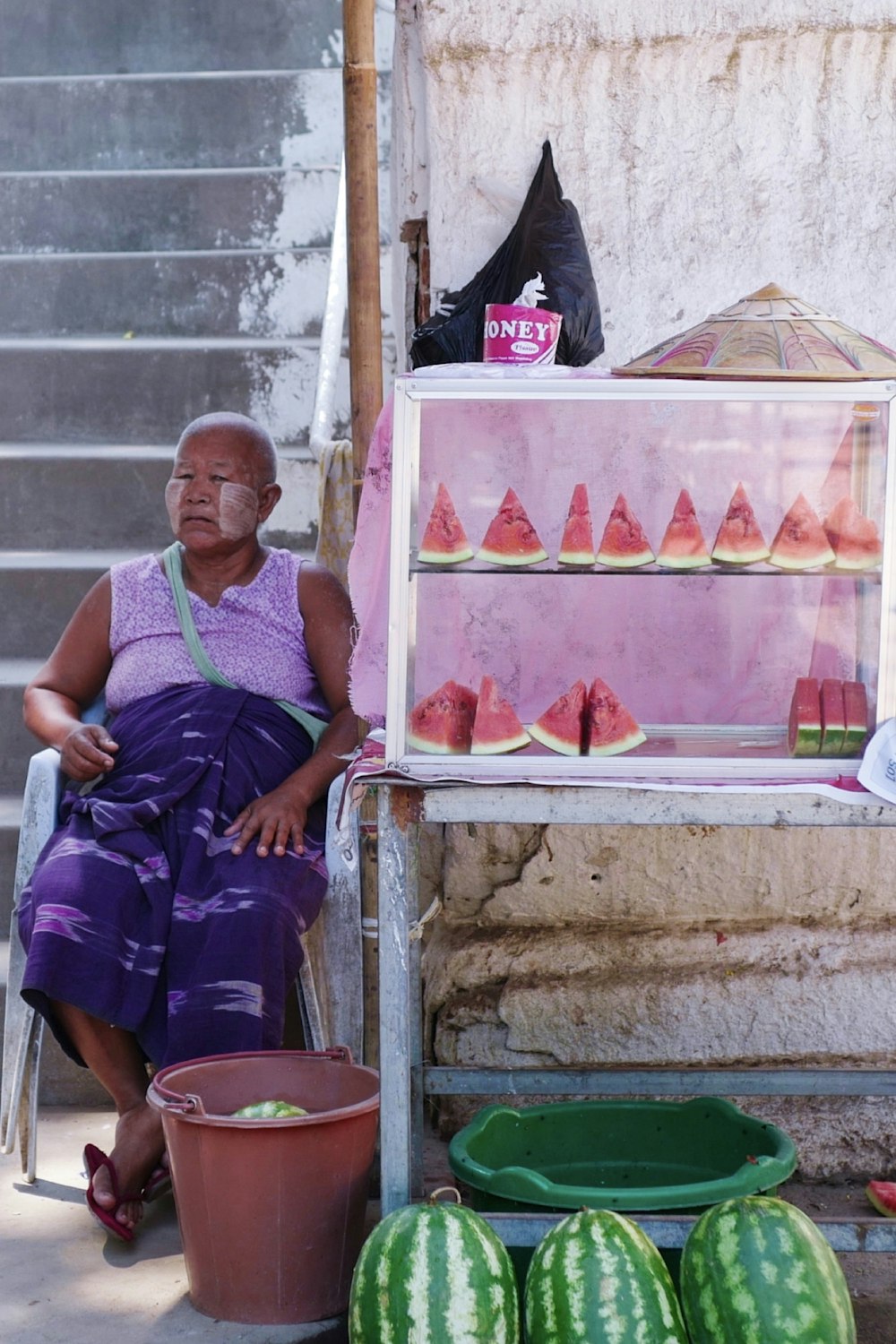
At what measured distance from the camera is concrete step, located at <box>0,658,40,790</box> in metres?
4.76

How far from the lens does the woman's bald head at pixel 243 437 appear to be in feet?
12.4

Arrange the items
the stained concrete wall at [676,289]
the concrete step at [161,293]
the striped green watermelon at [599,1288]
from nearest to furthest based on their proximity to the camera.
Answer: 1. the striped green watermelon at [599,1288]
2. the stained concrete wall at [676,289]
3. the concrete step at [161,293]

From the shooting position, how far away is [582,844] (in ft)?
11.9

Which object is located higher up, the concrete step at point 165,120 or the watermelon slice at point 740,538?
the concrete step at point 165,120

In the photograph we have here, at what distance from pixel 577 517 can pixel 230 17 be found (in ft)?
17.6

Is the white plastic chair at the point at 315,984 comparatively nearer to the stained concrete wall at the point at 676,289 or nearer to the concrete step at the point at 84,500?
the stained concrete wall at the point at 676,289

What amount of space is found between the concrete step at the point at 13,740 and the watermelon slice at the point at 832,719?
9.38 ft

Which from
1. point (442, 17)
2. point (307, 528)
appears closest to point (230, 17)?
point (307, 528)

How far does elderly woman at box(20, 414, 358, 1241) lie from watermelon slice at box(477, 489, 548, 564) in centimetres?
82

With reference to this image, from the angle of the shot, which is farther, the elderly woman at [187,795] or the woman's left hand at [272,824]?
the woman's left hand at [272,824]

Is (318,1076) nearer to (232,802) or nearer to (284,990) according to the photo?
(284,990)

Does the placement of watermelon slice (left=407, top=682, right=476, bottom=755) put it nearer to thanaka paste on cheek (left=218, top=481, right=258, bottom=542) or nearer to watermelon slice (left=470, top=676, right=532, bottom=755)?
watermelon slice (left=470, top=676, right=532, bottom=755)

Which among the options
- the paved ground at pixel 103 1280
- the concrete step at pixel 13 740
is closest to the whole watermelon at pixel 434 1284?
the paved ground at pixel 103 1280

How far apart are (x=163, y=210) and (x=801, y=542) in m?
4.60
